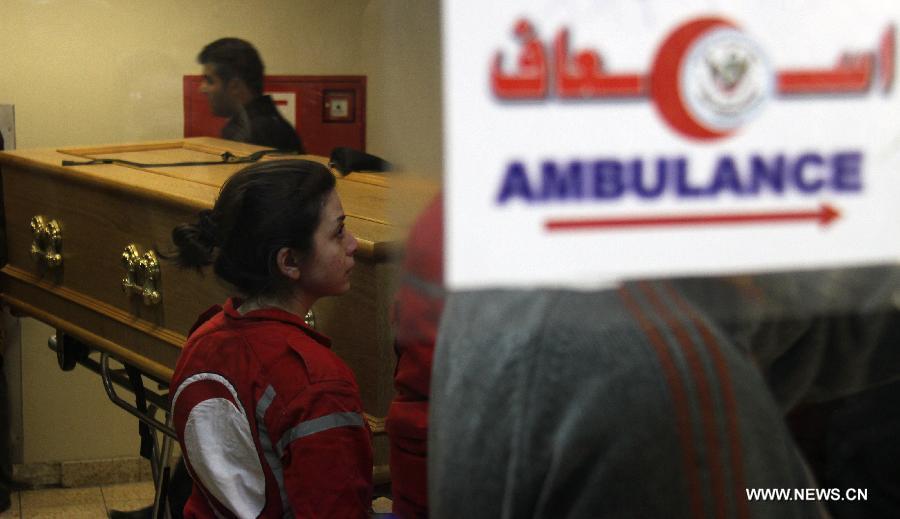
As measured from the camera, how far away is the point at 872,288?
1.74 feet

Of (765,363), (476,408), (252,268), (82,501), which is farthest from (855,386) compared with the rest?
(82,501)

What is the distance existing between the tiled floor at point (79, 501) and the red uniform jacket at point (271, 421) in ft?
7.84

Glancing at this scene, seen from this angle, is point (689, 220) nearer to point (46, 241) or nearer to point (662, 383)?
point (662, 383)

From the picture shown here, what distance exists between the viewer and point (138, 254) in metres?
2.38

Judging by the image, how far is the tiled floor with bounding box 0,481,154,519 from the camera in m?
3.88

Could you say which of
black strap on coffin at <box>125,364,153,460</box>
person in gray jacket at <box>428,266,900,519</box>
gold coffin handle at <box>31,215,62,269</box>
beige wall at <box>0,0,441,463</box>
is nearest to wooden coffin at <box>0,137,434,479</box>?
gold coffin handle at <box>31,215,62,269</box>

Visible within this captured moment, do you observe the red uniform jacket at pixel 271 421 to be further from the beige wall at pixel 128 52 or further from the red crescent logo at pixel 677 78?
the beige wall at pixel 128 52

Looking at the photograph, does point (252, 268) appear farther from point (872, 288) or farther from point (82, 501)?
A: point (82, 501)

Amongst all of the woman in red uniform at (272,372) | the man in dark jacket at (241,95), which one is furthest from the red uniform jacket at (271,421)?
the man in dark jacket at (241,95)

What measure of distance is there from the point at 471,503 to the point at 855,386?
0.63 feet

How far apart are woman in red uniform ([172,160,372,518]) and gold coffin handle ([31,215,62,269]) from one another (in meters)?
0.94

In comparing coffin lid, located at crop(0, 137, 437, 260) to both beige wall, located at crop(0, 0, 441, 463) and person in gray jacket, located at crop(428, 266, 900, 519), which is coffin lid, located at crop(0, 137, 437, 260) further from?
person in gray jacket, located at crop(428, 266, 900, 519)

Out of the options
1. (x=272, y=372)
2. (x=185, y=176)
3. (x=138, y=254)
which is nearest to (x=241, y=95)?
(x=185, y=176)

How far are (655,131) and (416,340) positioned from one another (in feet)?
0.65
